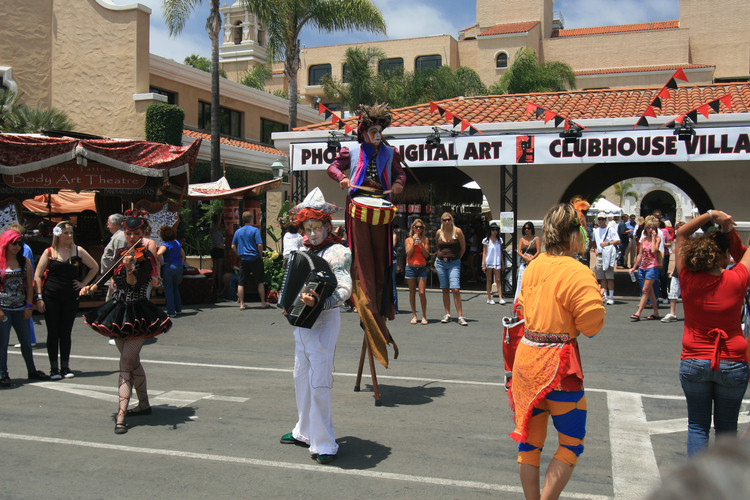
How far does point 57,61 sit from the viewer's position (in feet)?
72.8

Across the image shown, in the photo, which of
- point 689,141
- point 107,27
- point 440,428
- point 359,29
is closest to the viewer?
point 440,428

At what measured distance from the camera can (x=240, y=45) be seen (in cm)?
5997

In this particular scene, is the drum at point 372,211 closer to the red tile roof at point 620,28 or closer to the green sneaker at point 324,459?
the green sneaker at point 324,459

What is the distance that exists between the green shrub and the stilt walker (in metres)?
14.6

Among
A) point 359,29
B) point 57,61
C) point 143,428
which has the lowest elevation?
point 143,428

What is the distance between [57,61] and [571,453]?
896 inches

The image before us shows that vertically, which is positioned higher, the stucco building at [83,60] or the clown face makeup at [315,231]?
the stucco building at [83,60]

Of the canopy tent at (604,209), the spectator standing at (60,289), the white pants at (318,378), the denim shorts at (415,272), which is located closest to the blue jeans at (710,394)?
the white pants at (318,378)

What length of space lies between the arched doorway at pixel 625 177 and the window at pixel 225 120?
14.2 m

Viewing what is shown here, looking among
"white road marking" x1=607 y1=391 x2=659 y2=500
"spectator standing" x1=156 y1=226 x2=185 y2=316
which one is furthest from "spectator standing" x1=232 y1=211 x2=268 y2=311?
"white road marking" x1=607 y1=391 x2=659 y2=500

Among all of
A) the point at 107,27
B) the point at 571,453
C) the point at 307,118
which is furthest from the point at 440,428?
the point at 307,118

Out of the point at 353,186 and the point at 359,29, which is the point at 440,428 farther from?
the point at 359,29

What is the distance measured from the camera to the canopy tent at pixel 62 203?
16.5 m

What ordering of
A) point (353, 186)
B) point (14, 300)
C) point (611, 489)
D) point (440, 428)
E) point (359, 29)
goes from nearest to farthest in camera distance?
point (611, 489), point (440, 428), point (353, 186), point (14, 300), point (359, 29)
